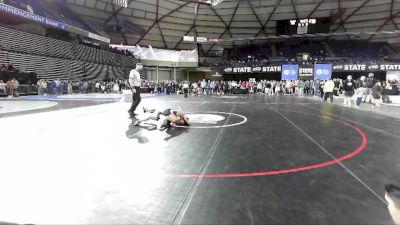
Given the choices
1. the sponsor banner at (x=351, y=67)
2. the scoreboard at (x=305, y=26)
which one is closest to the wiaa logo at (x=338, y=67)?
the sponsor banner at (x=351, y=67)

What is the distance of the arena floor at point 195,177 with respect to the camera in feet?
7.00

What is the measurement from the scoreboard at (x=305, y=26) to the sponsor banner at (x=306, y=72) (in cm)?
757

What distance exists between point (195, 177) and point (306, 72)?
30.1 m

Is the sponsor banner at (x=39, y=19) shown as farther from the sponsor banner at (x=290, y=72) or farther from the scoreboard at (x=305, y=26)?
the scoreboard at (x=305, y=26)

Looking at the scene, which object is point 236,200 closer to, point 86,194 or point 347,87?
point 86,194

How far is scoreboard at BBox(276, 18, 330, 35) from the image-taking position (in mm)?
35250

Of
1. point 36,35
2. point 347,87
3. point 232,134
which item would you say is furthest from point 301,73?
point 232,134

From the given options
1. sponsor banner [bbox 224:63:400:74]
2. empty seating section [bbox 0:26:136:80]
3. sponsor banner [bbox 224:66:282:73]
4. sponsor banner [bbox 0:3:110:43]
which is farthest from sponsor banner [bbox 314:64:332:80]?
sponsor banner [bbox 0:3:110:43]

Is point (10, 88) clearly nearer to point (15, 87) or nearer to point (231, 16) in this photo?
point (15, 87)

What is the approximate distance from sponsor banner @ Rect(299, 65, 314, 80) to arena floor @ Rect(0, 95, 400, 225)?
26478mm

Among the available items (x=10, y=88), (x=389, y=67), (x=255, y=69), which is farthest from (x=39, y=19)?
(x=389, y=67)

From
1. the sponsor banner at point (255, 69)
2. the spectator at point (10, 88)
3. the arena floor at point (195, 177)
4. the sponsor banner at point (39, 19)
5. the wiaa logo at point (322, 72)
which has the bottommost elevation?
the arena floor at point (195, 177)

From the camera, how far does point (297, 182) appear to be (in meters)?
2.79

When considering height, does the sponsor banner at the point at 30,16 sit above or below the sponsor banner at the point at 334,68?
above
